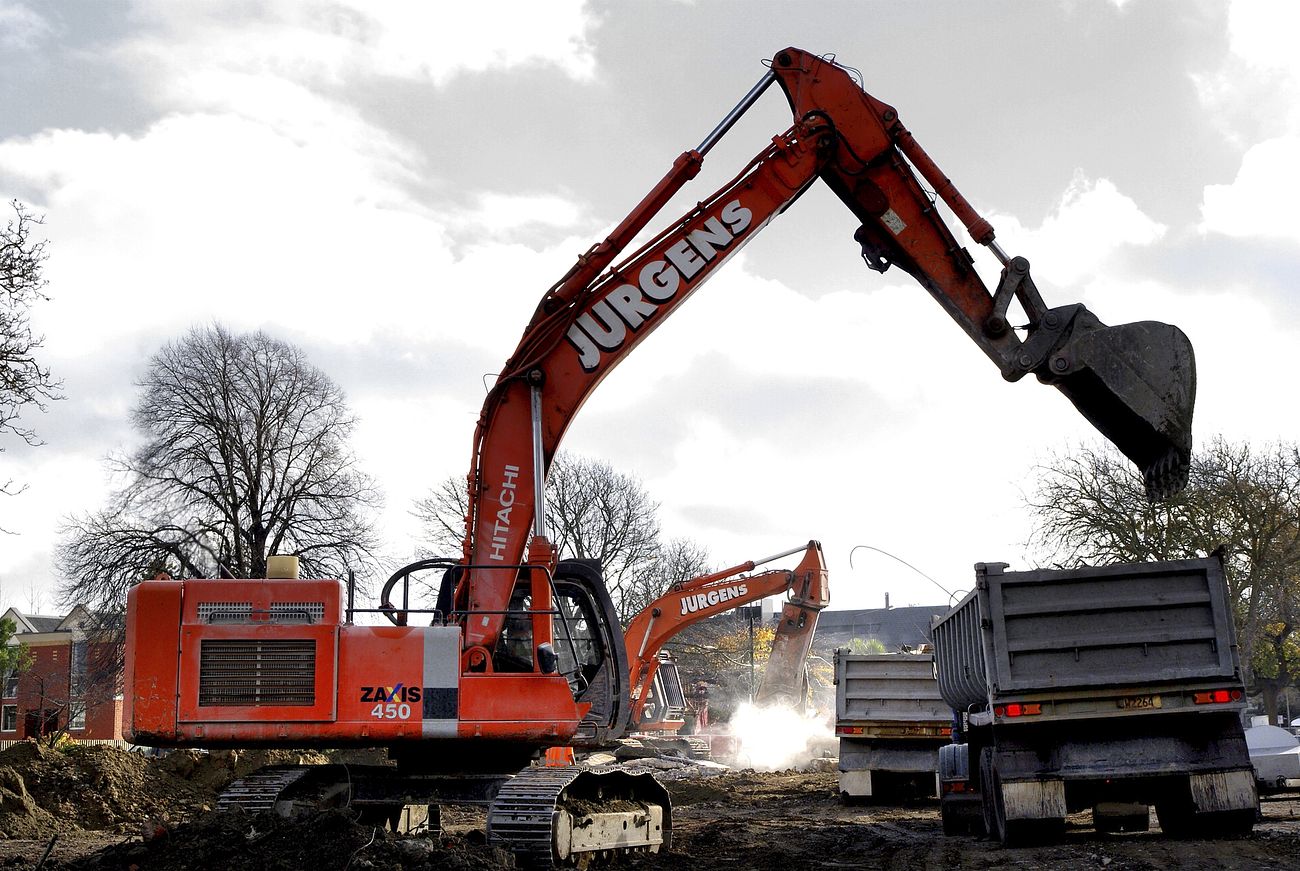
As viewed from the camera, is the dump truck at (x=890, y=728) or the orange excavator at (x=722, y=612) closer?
the dump truck at (x=890, y=728)

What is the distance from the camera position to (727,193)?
12062mm

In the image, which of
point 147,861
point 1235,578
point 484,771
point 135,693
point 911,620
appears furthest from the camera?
point 911,620

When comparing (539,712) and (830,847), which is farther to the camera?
(830,847)

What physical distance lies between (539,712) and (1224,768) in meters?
5.77

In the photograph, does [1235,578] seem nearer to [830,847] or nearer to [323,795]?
[830,847]

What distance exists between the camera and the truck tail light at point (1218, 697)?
10875 millimetres

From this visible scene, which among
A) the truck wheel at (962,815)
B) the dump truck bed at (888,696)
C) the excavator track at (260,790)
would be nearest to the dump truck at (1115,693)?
the truck wheel at (962,815)

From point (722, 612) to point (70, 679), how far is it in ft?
75.0

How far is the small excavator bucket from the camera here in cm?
1129

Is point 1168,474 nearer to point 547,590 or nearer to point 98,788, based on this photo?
point 547,590

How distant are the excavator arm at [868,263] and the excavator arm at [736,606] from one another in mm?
10627

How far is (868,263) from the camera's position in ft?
41.4

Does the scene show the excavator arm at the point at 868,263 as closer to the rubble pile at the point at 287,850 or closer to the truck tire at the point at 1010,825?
the rubble pile at the point at 287,850

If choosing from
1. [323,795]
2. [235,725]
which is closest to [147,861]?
[235,725]
